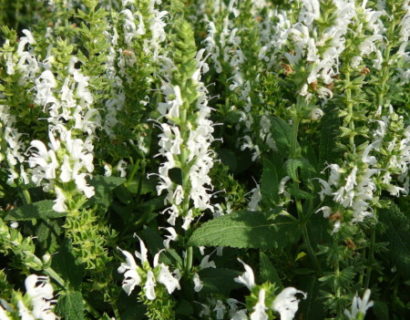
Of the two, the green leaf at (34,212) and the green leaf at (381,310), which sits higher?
the green leaf at (34,212)

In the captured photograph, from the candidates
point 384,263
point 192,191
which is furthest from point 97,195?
point 384,263

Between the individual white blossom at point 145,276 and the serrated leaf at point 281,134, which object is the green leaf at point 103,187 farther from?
the serrated leaf at point 281,134

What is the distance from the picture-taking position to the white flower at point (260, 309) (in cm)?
180

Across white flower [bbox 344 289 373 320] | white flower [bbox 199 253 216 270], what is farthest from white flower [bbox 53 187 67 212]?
white flower [bbox 344 289 373 320]

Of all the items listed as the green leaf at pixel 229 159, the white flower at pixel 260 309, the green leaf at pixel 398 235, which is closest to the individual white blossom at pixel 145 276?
the white flower at pixel 260 309

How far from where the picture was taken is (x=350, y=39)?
8.29 feet

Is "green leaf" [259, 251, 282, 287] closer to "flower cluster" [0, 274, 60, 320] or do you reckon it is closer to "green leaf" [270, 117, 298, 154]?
"green leaf" [270, 117, 298, 154]

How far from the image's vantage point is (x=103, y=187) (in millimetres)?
2916

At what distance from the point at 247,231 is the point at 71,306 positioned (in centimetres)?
90

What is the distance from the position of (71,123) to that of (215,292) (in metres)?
1.16

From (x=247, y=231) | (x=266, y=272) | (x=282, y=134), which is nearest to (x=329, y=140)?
(x=282, y=134)

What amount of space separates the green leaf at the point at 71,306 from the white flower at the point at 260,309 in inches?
37.1

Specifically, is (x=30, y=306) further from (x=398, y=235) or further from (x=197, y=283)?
(x=398, y=235)

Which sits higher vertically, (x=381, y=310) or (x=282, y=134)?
(x=282, y=134)
